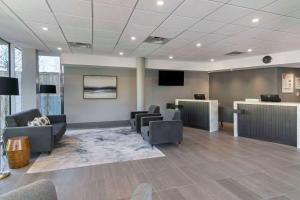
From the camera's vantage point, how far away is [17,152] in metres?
3.35

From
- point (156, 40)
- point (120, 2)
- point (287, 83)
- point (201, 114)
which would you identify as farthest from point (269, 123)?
point (120, 2)

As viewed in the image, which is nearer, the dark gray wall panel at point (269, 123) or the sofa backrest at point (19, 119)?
the sofa backrest at point (19, 119)

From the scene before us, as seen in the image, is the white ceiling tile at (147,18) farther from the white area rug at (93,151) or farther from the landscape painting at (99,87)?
the landscape painting at (99,87)

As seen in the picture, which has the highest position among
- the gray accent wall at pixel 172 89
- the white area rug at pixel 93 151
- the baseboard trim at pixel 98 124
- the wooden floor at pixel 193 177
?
the gray accent wall at pixel 172 89

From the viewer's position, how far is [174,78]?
884 centimetres

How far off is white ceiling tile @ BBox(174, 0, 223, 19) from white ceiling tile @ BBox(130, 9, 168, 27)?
1.14 feet

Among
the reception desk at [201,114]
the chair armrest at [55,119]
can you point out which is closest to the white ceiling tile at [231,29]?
the reception desk at [201,114]

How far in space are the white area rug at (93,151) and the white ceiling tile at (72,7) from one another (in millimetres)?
2838

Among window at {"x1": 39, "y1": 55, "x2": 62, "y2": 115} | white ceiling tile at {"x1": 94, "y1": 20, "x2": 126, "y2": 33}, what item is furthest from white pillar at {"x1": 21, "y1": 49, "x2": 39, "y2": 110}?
white ceiling tile at {"x1": 94, "y1": 20, "x2": 126, "y2": 33}

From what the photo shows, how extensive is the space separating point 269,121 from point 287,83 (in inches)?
148

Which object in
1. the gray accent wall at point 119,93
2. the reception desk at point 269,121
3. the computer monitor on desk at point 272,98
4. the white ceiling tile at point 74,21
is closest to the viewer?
the white ceiling tile at point 74,21

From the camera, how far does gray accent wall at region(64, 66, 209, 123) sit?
769 centimetres

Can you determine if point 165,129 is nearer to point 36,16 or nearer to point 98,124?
point 36,16

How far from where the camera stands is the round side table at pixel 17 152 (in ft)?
Answer: 10.9
